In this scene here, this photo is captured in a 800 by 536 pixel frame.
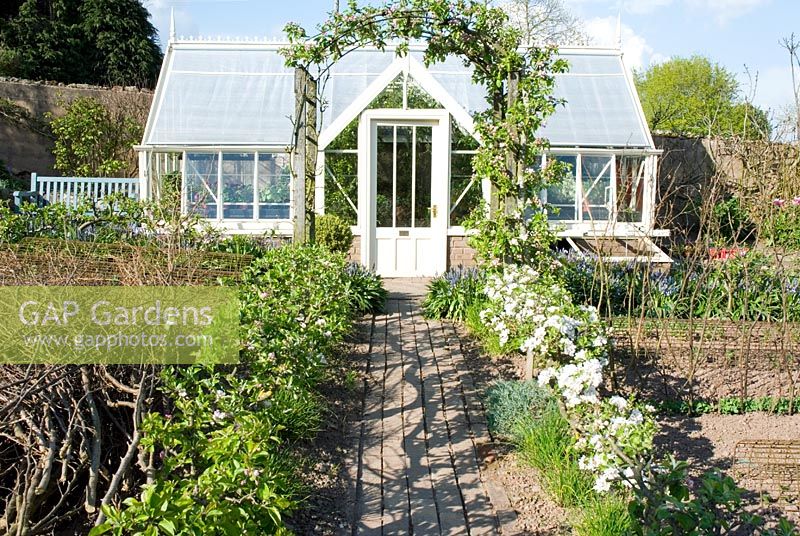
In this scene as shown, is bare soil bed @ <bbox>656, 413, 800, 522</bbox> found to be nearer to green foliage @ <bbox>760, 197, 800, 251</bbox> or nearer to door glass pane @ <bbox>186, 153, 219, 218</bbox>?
green foliage @ <bbox>760, 197, 800, 251</bbox>

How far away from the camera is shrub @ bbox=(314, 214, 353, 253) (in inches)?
416

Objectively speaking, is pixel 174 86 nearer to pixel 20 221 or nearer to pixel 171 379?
pixel 20 221

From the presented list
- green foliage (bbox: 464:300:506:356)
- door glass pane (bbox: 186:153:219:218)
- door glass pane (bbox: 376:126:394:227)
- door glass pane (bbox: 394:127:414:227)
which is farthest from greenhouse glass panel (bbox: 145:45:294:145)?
green foliage (bbox: 464:300:506:356)

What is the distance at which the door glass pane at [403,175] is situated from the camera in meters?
11.7

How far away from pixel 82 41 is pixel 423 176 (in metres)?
16.6

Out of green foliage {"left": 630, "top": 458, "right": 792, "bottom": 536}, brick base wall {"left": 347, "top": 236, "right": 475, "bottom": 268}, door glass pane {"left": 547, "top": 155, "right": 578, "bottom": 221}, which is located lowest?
green foliage {"left": 630, "top": 458, "right": 792, "bottom": 536}

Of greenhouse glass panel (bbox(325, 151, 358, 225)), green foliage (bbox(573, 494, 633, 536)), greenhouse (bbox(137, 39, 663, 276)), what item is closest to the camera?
green foliage (bbox(573, 494, 633, 536))

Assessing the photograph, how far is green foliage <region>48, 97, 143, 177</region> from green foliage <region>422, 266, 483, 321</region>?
31.8ft

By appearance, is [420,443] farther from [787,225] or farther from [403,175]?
[403,175]

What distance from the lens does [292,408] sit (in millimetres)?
4773

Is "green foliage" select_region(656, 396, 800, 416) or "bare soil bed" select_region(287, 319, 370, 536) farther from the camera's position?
"green foliage" select_region(656, 396, 800, 416)

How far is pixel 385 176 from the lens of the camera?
1165 centimetres

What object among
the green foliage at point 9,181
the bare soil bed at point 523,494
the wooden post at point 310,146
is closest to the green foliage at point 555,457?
the bare soil bed at point 523,494

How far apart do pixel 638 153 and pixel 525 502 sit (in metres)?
8.88
